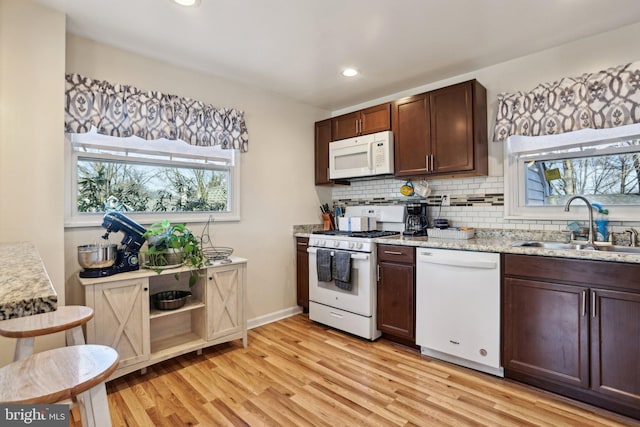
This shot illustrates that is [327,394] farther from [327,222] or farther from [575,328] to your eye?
[327,222]

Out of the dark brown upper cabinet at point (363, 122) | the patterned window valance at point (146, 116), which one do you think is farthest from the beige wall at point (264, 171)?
the dark brown upper cabinet at point (363, 122)

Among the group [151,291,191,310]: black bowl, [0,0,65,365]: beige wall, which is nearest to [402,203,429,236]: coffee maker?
[151,291,191,310]: black bowl

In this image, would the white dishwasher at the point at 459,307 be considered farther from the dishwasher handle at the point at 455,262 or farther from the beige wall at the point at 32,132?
the beige wall at the point at 32,132

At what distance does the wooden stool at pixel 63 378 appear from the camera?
809 mm

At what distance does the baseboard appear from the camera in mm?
3285

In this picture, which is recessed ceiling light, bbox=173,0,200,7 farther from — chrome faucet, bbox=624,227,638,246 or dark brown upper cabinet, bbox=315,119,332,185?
chrome faucet, bbox=624,227,638,246

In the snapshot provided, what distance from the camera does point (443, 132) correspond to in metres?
2.84

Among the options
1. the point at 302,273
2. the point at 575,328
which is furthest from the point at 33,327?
the point at 575,328

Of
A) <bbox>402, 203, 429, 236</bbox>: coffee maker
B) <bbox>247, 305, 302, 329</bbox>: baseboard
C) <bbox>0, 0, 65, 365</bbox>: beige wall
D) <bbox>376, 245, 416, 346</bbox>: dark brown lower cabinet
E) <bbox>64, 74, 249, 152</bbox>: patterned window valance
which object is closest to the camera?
<bbox>0, 0, 65, 365</bbox>: beige wall

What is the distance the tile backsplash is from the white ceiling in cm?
102

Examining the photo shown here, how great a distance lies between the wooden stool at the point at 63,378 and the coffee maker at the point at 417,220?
2.61 metres

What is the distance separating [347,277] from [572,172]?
77.7 inches

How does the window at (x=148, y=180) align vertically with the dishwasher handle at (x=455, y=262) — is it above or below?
above

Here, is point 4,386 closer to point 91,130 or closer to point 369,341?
point 91,130
